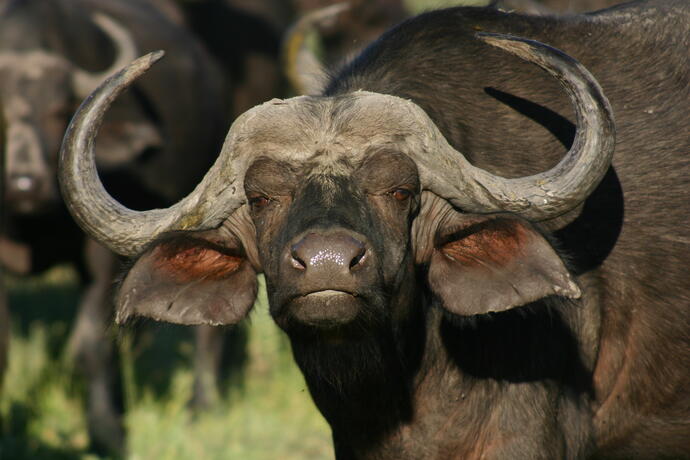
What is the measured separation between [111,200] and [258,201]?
565 mm

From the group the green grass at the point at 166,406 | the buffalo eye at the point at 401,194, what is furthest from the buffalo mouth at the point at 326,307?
the green grass at the point at 166,406

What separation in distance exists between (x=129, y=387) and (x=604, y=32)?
15.9ft

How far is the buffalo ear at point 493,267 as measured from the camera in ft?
12.8

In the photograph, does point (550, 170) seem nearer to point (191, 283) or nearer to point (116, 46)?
point (191, 283)

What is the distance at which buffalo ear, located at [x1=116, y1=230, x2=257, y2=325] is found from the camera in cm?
410

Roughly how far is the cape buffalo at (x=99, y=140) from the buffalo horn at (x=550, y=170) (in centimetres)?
408

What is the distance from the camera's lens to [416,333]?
435 centimetres

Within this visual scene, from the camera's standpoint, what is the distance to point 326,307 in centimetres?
372

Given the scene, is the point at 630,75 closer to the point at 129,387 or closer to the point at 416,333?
the point at 416,333

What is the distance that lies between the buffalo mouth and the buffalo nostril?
0.09m

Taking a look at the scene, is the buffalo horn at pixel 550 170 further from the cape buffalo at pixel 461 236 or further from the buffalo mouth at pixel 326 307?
the buffalo mouth at pixel 326 307

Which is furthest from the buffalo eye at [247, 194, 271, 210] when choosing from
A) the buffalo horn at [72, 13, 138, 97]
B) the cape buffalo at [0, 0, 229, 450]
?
the buffalo horn at [72, 13, 138, 97]

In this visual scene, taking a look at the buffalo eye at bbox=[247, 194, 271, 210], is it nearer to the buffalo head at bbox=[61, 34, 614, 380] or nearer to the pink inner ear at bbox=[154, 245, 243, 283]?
the buffalo head at bbox=[61, 34, 614, 380]

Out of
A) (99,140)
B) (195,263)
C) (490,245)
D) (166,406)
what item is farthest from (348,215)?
(99,140)
